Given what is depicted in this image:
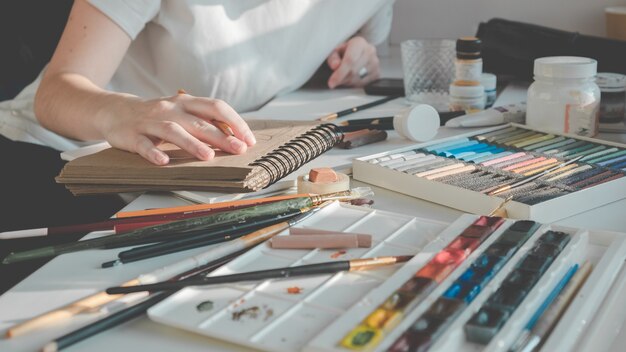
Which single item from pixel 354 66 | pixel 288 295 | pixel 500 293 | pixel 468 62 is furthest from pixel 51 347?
pixel 354 66

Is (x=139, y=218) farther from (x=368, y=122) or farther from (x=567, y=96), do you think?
(x=567, y=96)

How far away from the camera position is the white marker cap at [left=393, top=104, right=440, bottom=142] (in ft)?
3.22

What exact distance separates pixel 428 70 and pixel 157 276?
0.76 metres

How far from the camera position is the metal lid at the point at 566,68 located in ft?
3.09

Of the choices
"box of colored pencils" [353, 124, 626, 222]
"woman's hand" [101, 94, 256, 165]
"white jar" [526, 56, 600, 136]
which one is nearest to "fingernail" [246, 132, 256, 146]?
"woman's hand" [101, 94, 256, 165]

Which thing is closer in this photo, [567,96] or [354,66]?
[567,96]

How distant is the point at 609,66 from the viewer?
3.86 ft

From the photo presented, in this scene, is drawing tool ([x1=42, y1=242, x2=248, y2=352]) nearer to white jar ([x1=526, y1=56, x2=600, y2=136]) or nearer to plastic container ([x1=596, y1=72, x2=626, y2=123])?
white jar ([x1=526, y1=56, x2=600, y2=136])

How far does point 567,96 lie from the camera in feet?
3.16

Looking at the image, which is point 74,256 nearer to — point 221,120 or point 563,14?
point 221,120

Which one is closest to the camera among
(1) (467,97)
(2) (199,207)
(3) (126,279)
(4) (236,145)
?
(3) (126,279)

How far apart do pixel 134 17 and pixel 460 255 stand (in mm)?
704

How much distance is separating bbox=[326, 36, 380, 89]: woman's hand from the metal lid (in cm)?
46

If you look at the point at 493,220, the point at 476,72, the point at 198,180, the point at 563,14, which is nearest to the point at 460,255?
the point at 493,220
